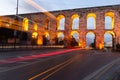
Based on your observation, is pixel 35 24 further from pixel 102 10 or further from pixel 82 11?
pixel 102 10

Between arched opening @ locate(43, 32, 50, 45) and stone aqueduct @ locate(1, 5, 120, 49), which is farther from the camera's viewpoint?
arched opening @ locate(43, 32, 50, 45)

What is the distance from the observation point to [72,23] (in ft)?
230

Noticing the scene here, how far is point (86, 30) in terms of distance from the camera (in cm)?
6719

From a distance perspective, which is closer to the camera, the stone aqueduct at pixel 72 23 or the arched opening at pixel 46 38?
the stone aqueduct at pixel 72 23

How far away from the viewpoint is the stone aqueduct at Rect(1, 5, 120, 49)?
2493 inches

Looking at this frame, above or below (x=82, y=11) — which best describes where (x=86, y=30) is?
below

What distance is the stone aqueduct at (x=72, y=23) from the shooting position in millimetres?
63312

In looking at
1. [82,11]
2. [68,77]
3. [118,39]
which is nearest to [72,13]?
[82,11]

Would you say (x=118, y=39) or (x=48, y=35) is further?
(x=48, y=35)

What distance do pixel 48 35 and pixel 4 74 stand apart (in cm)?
5832

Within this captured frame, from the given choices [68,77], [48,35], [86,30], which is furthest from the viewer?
[48,35]

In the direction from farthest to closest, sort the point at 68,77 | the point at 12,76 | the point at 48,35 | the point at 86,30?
the point at 48,35 → the point at 86,30 → the point at 68,77 → the point at 12,76

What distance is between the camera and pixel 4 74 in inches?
574

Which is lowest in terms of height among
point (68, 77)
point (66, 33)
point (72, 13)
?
point (68, 77)
